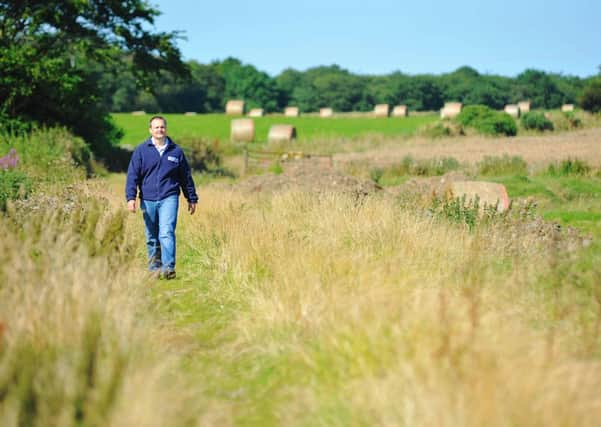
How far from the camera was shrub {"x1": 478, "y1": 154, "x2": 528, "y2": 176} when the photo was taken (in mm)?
22173

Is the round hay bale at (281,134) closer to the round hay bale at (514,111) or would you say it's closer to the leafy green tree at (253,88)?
the round hay bale at (514,111)

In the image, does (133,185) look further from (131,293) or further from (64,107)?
(64,107)

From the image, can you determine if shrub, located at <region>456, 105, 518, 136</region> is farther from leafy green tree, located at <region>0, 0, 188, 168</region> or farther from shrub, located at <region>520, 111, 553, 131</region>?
leafy green tree, located at <region>0, 0, 188, 168</region>

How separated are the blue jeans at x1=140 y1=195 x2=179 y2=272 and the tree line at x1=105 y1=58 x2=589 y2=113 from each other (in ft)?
240

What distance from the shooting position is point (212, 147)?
33.0 meters

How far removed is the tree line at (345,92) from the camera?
83875 millimetres

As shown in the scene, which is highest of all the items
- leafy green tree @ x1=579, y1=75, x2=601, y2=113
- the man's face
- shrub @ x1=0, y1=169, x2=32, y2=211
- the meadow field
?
leafy green tree @ x1=579, y1=75, x2=601, y2=113

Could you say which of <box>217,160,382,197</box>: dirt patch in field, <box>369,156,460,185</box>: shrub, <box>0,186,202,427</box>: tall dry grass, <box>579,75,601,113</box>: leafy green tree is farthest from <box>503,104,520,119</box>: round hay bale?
<box>0,186,202,427</box>: tall dry grass

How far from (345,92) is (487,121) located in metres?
61.1

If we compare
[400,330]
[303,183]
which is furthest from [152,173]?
[303,183]

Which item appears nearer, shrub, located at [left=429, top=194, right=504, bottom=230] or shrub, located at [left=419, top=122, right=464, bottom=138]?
shrub, located at [left=429, top=194, right=504, bottom=230]

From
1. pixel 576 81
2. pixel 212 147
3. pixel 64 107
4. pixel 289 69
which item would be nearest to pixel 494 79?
pixel 576 81

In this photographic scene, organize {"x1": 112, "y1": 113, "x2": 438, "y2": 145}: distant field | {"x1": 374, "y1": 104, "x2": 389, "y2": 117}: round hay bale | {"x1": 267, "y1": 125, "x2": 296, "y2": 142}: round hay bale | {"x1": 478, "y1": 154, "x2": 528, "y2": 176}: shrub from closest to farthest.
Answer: {"x1": 478, "y1": 154, "x2": 528, "y2": 176}: shrub, {"x1": 267, "y1": 125, "x2": 296, "y2": 142}: round hay bale, {"x1": 112, "y1": 113, "x2": 438, "y2": 145}: distant field, {"x1": 374, "y1": 104, "x2": 389, "y2": 117}: round hay bale

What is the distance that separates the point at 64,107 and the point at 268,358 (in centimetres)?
2102
